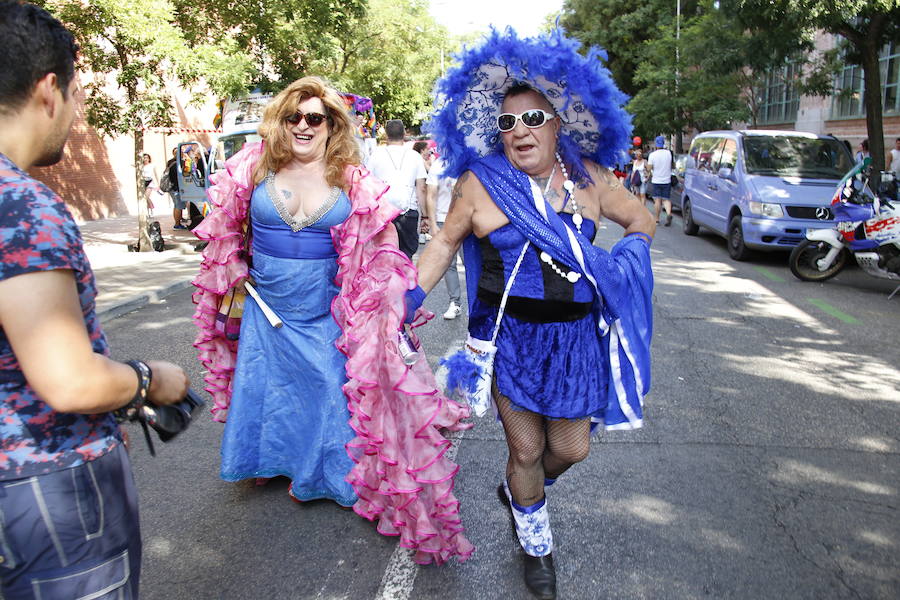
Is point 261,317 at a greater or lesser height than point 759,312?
greater

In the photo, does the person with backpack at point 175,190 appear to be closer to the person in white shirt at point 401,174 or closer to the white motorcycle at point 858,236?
the person in white shirt at point 401,174

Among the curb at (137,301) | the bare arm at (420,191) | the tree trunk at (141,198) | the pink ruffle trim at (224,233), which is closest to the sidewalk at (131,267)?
the curb at (137,301)

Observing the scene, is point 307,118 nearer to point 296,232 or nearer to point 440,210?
point 296,232

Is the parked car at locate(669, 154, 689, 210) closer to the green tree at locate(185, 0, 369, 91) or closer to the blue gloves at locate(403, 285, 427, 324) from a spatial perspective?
the green tree at locate(185, 0, 369, 91)

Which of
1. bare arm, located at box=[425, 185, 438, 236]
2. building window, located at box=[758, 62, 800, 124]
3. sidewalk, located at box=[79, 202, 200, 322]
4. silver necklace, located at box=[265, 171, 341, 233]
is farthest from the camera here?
building window, located at box=[758, 62, 800, 124]

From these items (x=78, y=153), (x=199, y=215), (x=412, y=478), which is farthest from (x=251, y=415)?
(x=78, y=153)

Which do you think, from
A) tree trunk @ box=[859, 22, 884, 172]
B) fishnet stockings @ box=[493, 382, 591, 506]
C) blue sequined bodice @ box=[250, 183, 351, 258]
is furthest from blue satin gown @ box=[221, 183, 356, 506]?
tree trunk @ box=[859, 22, 884, 172]

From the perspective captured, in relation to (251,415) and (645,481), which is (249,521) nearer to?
(251,415)

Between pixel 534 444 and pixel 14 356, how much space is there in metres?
1.85

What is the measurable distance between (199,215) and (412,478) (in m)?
13.9

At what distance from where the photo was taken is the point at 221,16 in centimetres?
1333

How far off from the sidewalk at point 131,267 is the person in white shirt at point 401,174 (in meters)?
3.44

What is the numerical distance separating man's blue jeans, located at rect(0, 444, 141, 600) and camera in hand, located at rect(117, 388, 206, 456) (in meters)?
0.10

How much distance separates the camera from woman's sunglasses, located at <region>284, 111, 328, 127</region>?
3.26 meters
